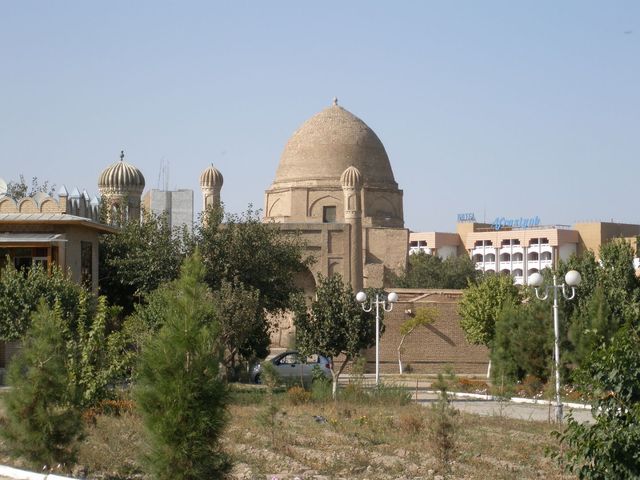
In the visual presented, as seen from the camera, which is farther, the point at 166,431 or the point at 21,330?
the point at 21,330

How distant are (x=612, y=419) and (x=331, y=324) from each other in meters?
15.8

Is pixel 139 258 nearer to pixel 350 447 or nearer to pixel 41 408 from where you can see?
pixel 350 447

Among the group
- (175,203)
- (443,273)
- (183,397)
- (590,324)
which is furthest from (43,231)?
(443,273)

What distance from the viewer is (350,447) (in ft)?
47.9

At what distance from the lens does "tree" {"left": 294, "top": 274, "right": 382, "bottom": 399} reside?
24953mm

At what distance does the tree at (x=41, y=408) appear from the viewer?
12.1 metres

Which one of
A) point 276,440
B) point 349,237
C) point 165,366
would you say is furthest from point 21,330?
point 349,237

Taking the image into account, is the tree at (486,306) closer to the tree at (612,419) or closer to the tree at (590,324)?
the tree at (590,324)

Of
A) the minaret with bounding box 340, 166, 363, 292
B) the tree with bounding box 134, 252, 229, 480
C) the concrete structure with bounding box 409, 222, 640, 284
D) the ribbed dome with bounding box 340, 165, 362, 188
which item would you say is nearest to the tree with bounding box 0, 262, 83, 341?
the tree with bounding box 134, 252, 229, 480

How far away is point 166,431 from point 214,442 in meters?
0.51

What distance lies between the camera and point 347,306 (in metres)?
25.2

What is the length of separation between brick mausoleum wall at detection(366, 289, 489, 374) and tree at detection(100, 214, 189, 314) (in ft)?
30.8

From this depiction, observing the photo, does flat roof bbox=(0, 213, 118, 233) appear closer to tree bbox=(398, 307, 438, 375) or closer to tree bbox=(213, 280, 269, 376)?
tree bbox=(213, 280, 269, 376)

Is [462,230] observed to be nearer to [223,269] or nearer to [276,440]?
[223,269]
